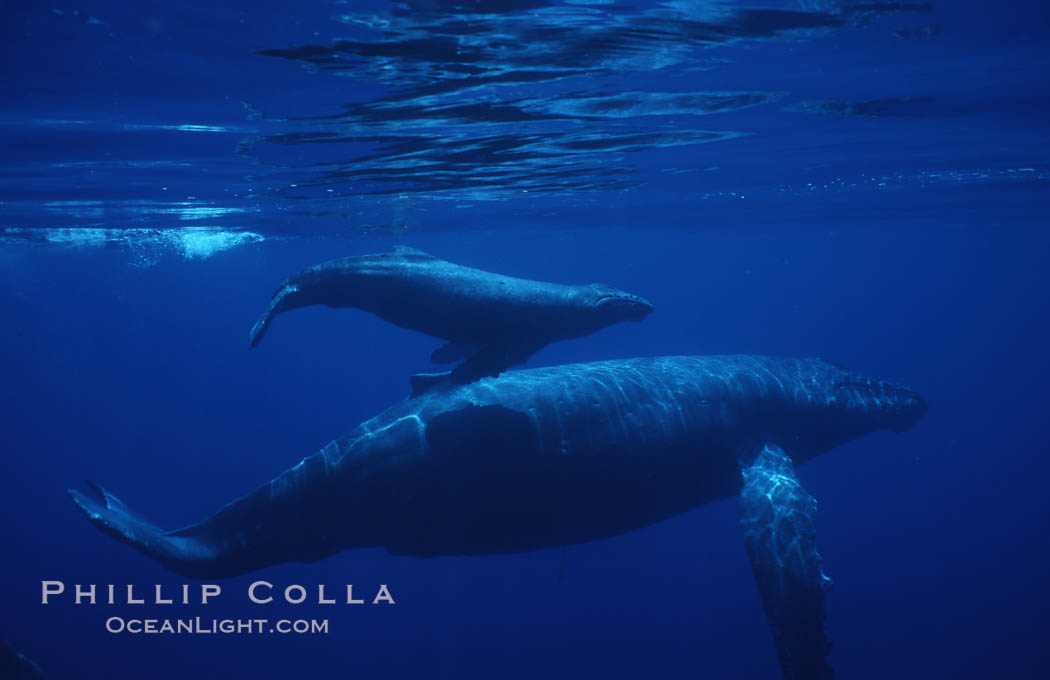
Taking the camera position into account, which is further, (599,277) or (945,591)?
(599,277)

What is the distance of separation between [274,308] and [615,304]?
407 centimetres

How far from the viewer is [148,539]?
8961 millimetres

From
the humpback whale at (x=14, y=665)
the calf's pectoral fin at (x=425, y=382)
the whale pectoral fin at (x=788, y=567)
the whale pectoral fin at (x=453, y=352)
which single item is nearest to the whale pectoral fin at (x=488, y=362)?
the whale pectoral fin at (x=453, y=352)

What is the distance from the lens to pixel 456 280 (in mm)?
7805

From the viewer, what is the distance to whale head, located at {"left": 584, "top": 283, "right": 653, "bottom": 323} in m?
7.83

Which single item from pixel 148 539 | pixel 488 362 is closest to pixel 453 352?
pixel 488 362

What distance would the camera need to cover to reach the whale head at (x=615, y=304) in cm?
783

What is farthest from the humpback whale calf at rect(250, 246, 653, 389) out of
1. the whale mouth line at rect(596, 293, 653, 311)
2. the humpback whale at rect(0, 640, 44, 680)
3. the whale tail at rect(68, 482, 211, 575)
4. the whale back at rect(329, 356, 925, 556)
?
the humpback whale at rect(0, 640, 44, 680)

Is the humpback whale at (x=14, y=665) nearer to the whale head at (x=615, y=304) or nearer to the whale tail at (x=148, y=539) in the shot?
the whale tail at (x=148, y=539)

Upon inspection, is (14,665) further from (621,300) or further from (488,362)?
(621,300)

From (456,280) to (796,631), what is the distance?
19.9 feet

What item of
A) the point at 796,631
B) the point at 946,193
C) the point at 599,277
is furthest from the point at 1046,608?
the point at 599,277

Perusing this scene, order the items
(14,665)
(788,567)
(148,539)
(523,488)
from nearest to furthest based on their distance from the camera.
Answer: (14,665) < (788,567) < (523,488) < (148,539)

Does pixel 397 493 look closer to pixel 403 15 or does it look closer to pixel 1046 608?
pixel 403 15
